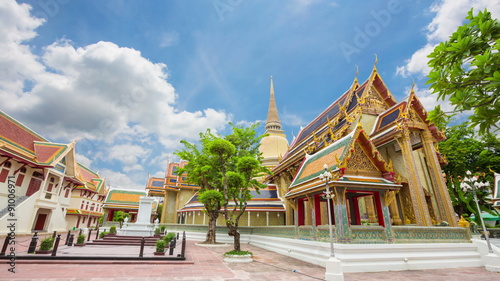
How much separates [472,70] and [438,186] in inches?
446

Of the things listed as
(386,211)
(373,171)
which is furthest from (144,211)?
(386,211)

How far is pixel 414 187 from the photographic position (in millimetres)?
12156

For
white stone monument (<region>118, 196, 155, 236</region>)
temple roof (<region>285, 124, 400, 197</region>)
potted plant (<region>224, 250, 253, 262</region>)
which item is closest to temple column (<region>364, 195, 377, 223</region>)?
temple roof (<region>285, 124, 400, 197</region>)

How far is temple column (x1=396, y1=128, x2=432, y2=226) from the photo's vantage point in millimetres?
11258

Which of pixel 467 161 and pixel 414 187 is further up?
pixel 467 161

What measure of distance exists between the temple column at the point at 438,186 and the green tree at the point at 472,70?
33.2 feet

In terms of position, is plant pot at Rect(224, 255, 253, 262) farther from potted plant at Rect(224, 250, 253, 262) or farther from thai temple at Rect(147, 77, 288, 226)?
thai temple at Rect(147, 77, 288, 226)

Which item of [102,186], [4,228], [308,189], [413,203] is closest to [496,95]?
[308,189]

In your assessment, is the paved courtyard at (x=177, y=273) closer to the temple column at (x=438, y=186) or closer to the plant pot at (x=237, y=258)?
the plant pot at (x=237, y=258)

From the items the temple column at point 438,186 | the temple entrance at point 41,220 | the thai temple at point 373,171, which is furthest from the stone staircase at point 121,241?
the temple column at point 438,186

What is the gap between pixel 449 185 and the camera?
20828 mm

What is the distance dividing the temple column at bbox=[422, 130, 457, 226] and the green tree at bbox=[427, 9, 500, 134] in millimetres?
10119

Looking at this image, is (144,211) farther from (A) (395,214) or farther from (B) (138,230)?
(A) (395,214)

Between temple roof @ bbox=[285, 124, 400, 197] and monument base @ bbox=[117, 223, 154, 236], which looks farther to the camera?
→ monument base @ bbox=[117, 223, 154, 236]
